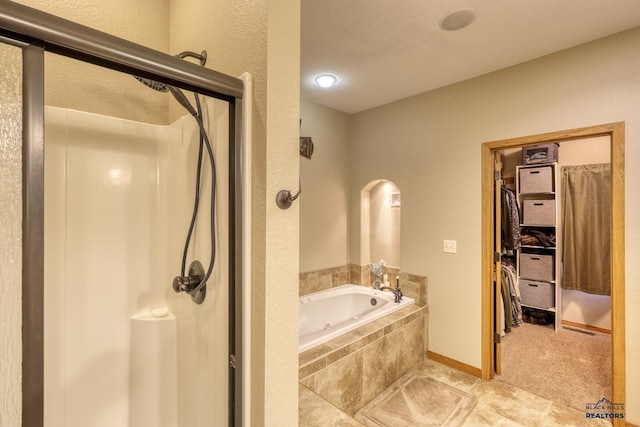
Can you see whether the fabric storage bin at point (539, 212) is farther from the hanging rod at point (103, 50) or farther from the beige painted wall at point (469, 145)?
the hanging rod at point (103, 50)

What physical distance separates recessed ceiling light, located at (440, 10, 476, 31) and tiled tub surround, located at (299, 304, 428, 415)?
2.19m

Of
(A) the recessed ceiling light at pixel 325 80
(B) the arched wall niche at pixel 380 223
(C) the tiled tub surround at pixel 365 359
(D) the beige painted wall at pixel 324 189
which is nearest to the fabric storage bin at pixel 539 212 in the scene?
(B) the arched wall niche at pixel 380 223

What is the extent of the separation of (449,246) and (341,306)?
4.32 feet

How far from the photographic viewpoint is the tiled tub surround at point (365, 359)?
1873 millimetres

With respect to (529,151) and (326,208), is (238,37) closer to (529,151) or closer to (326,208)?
(326,208)

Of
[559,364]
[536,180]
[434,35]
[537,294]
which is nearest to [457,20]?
[434,35]

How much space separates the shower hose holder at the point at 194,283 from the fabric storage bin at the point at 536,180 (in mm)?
4199

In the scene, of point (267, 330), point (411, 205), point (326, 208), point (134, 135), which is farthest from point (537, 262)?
point (134, 135)

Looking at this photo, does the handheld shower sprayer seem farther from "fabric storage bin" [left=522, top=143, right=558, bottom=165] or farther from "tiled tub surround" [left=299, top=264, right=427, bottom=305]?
"fabric storage bin" [left=522, top=143, right=558, bottom=165]

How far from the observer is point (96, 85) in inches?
53.9

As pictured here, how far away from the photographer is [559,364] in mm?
2812

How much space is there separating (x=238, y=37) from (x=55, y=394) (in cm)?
162

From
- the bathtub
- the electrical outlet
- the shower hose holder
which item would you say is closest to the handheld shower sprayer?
the shower hose holder

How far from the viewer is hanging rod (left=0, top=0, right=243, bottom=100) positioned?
594 mm
